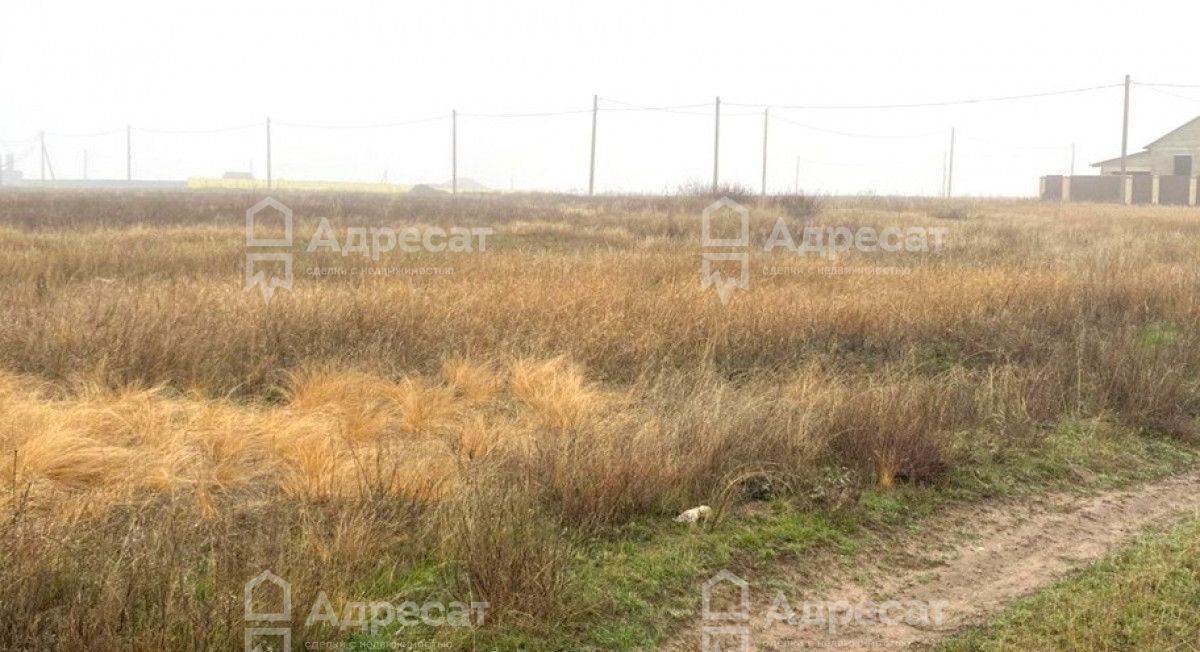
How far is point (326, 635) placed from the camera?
133 inches

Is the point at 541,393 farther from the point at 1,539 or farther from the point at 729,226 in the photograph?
the point at 729,226

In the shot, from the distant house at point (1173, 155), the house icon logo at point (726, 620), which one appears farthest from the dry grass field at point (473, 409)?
the distant house at point (1173, 155)

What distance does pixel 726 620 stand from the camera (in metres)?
3.86

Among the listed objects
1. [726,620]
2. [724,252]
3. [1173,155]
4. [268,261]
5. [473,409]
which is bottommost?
[726,620]

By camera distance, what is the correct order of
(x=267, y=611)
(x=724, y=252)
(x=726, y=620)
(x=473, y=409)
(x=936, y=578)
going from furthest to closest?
(x=724, y=252), (x=473, y=409), (x=936, y=578), (x=726, y=620), (x=267, y=611)

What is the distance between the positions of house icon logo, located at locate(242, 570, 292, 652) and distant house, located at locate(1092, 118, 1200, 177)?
196 ft

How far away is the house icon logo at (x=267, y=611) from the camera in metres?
3.27

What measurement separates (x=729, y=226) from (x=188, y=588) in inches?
744

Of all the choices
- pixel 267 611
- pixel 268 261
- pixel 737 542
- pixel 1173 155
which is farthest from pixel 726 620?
pixel 1173 155

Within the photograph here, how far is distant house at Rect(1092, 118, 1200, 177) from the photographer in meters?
54.4

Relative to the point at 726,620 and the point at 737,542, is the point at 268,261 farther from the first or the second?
the point at 726,620

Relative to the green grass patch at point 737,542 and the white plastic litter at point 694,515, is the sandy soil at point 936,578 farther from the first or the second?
the white plastic litter at point 694,515

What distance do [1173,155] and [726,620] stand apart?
62.0 m

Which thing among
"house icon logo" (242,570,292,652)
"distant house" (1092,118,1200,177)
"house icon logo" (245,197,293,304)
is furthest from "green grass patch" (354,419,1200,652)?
"distant house" (1092,118,1200,177)
